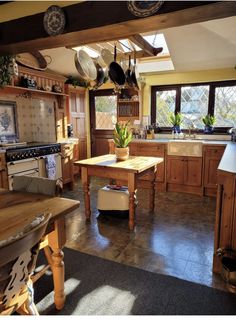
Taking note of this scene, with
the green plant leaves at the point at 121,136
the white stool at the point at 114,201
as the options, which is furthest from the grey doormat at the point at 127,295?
the green plant leaves at the point at 121,136

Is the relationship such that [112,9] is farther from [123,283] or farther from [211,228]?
[211,228]

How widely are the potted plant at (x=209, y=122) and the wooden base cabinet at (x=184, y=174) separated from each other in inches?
33.2

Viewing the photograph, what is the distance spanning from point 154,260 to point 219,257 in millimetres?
575

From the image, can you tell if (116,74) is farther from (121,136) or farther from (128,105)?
(128,105)

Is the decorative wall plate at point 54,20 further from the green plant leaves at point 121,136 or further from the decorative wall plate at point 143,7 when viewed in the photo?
the green plant leaves at point 121,136

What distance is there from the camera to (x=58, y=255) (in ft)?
4.88

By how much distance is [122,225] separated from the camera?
2.84 meters

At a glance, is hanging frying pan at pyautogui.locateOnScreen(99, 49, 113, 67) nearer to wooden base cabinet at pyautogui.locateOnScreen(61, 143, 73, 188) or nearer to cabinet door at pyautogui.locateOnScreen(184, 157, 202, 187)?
wooden base cabinet at pyautogui.locateOnScreen(61, 143, 73, 188)

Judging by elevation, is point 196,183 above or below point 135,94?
below

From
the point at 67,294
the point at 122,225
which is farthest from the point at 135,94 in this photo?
the point at 67,294

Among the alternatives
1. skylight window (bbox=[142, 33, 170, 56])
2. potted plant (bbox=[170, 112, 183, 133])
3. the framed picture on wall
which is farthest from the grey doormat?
potted plant (bbox=[170, 112, 183, 133])

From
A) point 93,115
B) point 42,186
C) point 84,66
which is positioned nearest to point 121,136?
point 84,66

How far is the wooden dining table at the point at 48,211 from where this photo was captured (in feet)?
4.18

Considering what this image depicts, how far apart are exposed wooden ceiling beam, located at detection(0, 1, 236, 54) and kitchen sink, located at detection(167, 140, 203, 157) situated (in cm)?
248
